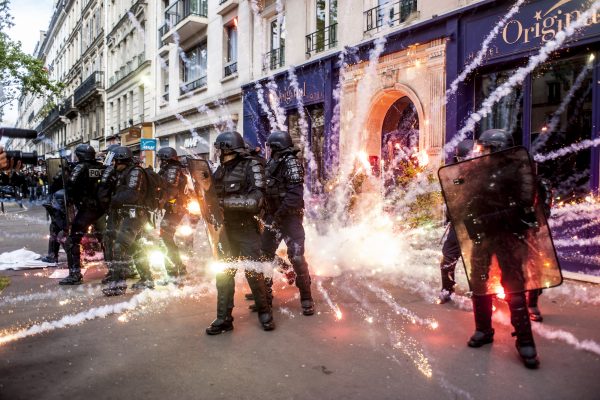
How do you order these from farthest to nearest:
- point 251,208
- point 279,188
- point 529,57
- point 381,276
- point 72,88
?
point 72,88 → point 529,57 → point 381,276 → point 279,188 → point 251,208

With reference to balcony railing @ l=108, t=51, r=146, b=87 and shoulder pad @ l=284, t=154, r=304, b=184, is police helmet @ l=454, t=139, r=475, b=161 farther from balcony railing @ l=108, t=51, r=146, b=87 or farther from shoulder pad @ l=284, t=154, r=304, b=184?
balcony railing @ l=108, t=51, r=146, b=87

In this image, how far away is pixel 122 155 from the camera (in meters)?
5.74

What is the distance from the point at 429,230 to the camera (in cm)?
873

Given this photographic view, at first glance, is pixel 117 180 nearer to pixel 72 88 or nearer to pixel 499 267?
pixel 499 267

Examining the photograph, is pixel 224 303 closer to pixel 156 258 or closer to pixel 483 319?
pixel 483 319

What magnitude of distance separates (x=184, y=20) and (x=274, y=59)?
5.77 metres

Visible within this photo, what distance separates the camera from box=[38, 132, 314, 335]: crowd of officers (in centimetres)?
416

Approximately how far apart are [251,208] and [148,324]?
1.53m

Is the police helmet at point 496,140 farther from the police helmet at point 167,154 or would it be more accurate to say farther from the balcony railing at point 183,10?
the balcony railing at point 183,10

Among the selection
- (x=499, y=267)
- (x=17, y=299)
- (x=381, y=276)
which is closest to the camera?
(x=499, y=267)

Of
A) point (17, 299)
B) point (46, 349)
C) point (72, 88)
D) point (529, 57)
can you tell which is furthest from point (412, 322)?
point (72, 88)

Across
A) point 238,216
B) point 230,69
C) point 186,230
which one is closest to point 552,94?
point 238,216

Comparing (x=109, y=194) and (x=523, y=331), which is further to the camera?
(x=109, y=194)

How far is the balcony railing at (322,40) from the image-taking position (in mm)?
12141
